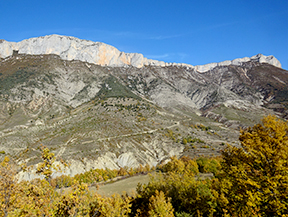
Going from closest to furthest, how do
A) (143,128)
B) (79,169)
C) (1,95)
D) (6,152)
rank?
(79,169) → (6,152) → (143,128) → (1,95)

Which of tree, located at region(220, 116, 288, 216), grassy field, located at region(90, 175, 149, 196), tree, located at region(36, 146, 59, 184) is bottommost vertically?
grassy field, located at region(90, 175, 149, 196)

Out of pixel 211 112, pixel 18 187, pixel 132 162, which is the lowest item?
pixel 132 162

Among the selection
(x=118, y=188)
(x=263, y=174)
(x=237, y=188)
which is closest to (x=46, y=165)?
(x=237, y=188)

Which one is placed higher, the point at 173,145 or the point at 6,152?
the point at 6,152

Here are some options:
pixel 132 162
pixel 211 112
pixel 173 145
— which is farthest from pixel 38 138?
pixel 211 112

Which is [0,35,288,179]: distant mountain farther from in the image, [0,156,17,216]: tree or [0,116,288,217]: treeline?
[0,116,288,217]: treeline

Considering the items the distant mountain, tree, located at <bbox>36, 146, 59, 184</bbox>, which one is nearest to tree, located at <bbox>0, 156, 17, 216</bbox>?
tree, located at <bbox>36, 146, 59, 184</bbox>

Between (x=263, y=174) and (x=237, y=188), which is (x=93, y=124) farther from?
(x=263, y=174)

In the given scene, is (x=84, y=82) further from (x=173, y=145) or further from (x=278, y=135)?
(x=278, y=135)

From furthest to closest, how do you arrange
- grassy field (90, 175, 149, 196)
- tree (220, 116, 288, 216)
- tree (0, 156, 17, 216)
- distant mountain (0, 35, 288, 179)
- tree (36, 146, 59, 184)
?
1. distant mountain (0, 35, 288, 179)
2. grassy field (90, 175, 149, 196)
3. tree (220, 116, 288, 216)
4. tree (0, 156, 17, 216)
5. tree (36, 146, 59, 184)
